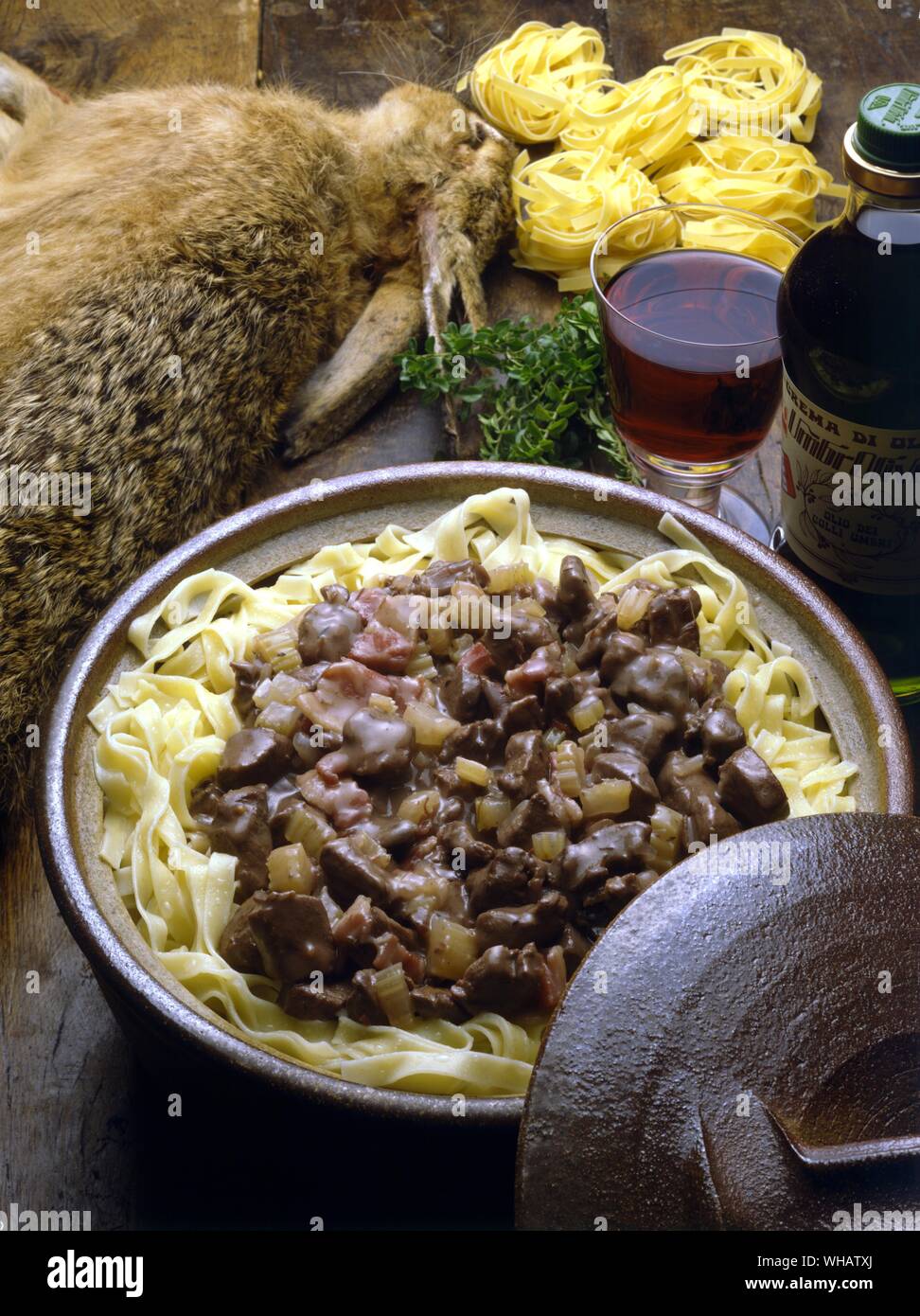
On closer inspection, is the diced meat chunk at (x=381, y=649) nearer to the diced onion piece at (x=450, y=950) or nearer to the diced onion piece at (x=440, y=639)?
the diced onion piece at (x=440, y=639)

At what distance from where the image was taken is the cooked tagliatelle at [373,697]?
237cm

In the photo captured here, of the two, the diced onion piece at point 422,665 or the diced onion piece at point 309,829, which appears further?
the diced onion piece at point 422,665

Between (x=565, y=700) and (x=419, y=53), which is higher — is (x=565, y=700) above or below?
below

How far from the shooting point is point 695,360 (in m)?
3.12

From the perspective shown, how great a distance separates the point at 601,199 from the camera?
426cm

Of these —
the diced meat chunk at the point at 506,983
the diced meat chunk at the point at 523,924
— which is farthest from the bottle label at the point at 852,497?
the diced meat chunk at the point at 506,983

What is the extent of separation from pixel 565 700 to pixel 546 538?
564mm

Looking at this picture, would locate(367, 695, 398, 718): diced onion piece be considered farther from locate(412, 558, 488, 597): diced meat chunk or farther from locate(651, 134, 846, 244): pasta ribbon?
locate(651, 134, 846, 244): pasta ribbon

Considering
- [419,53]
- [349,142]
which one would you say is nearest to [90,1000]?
[349,142]

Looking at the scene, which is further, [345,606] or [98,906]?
[345,606]

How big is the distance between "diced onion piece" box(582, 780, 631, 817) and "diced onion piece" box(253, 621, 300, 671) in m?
0.70

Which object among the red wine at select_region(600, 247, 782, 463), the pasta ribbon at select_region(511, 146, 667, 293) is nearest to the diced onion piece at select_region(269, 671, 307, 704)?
the red wine at select_region(600, 247, 782, 463)

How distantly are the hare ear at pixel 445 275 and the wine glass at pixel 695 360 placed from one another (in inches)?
21.0

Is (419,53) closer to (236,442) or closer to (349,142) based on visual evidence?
(349,142)
